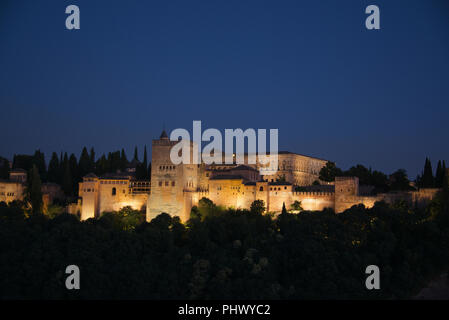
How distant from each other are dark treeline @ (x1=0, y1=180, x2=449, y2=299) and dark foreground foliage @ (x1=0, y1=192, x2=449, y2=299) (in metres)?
0.07

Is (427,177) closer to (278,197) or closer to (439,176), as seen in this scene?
(439,176)

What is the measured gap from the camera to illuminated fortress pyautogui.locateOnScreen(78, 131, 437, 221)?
47781mm

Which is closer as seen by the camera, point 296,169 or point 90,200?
point 90,200

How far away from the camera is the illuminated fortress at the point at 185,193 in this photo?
47.8 metres

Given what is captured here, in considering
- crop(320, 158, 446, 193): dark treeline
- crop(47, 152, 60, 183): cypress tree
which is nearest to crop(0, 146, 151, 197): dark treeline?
Answer: crop(47, 152, 60, 183): cypress tree

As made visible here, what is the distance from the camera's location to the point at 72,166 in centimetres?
6022

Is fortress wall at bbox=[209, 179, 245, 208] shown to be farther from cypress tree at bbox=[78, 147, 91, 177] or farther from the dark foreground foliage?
cypress tree at bbox=[78, 147, 91, 177]

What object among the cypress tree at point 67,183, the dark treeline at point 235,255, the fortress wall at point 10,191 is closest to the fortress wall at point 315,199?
the dark treeline at point 235,255

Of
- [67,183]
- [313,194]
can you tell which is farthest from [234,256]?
[67,183]

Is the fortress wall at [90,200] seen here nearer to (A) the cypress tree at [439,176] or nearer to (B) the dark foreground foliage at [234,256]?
(B) the dark foreground foliage at [234,256]

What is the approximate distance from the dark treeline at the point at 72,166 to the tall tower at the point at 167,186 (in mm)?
5910

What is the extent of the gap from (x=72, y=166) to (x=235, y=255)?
2741cm

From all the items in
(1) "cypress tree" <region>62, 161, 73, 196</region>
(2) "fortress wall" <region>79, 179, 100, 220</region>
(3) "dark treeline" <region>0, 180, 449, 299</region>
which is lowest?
(3) "dark treeline" <region>0, 180, 449, 299</region>
